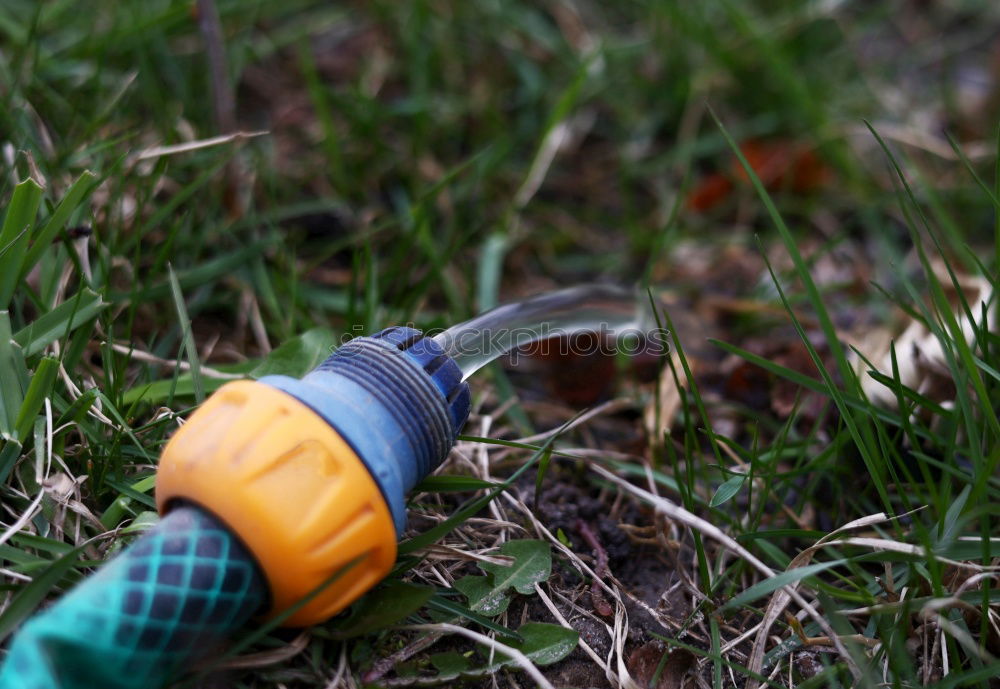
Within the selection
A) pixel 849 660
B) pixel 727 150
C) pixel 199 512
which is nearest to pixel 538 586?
pixel 849 660

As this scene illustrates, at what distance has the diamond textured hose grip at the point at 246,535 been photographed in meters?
0.98

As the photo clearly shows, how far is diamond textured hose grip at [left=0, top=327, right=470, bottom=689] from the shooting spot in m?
0.98

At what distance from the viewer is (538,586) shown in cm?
143

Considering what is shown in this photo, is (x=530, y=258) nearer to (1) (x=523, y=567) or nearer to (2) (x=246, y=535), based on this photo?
(1) (x=523, y=567)

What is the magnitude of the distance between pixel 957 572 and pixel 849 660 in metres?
0.23

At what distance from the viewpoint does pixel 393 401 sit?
118cm

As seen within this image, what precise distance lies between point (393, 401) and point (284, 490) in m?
0.20

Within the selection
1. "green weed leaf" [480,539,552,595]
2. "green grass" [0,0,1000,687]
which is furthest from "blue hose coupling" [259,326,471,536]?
"green weed leaf" [480,539,552,595]

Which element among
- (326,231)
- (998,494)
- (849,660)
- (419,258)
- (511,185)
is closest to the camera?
(849,660)

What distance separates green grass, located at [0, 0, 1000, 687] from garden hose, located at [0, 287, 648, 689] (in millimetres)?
127

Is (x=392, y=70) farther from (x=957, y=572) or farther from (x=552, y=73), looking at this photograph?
(x=957, y=572)

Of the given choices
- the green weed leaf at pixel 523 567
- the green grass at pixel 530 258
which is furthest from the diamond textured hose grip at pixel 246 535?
the green weed leaf at pixel 523 567

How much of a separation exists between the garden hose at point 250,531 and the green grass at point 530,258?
0.42 feet

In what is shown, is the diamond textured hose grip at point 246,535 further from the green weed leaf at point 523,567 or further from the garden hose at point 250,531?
the green weed leaf at point 523,567
